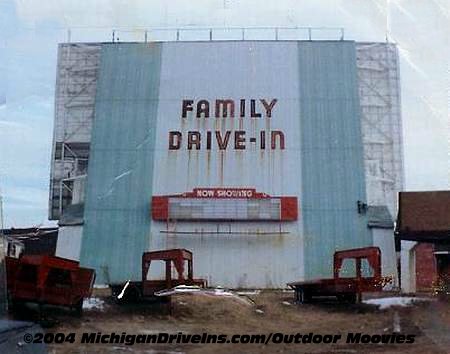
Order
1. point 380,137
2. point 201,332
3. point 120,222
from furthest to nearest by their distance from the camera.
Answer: point 380,137 < point 120,222 < point 201,332

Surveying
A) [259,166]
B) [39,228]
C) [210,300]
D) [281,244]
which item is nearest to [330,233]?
[281,244]

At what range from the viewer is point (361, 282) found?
269 cm

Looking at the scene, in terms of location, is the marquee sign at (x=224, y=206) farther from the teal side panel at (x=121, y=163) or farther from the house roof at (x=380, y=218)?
the house roof at (x=380, y=218)

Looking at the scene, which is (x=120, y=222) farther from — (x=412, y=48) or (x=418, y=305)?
(x=412, y=48)

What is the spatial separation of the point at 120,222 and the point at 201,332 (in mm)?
652

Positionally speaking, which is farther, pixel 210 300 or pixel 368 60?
pixel 368 60

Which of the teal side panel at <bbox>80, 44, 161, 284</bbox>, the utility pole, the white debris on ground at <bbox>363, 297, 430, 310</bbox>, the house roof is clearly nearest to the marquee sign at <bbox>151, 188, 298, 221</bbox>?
the teal side panel at <bbox>80, 44, 161, 284</bbox>

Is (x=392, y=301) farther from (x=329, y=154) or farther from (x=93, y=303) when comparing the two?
(x=93, y=303)

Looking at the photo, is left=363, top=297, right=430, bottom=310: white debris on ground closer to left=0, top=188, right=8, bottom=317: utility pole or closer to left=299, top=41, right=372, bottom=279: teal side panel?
left=299, top=41, right=372, bottom=279: teal side panel

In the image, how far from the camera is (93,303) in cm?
264

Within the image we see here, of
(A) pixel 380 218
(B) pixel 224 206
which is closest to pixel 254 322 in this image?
(B) pixel 224 206

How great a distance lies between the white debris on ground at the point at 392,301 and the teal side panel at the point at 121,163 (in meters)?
1.12

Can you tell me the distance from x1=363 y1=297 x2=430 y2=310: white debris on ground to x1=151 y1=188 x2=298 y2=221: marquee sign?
0.54 metres

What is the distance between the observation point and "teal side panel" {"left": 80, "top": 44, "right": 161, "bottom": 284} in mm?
2705
